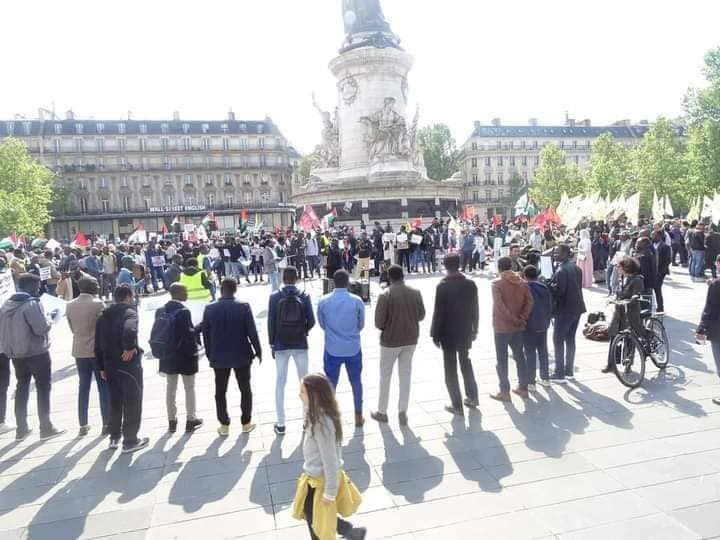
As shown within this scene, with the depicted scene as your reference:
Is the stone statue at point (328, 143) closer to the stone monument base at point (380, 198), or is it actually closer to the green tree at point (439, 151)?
the stone monument base at point (380, 198)

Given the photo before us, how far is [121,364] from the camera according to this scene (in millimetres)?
6074

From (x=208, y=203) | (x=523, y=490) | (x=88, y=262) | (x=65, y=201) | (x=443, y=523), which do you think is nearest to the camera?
(x=443, y=523)

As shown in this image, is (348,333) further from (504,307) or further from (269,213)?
(269,213)

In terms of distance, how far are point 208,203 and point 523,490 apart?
77873 millimetres

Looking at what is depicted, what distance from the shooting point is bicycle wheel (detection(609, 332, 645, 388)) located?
712 cm

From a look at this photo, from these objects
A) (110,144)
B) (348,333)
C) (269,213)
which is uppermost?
(110,144)

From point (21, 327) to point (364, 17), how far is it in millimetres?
34794

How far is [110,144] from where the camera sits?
76062 millimetres

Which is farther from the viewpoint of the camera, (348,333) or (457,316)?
(457,316)

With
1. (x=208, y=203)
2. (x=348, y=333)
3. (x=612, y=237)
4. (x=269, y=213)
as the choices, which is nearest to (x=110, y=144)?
(x=208, y=203)

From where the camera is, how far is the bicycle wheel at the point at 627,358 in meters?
7.12

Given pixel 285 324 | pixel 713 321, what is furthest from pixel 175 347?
pixel 713 321

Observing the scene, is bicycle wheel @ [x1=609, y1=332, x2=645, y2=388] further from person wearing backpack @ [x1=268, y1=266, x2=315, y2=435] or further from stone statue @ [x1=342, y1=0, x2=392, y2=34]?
stone statue @ [x1=342, y1=0, x2=392, y2=34]

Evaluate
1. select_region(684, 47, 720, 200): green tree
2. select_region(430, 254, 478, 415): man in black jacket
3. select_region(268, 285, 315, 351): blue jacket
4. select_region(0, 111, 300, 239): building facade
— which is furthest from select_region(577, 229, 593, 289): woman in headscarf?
select_region(0, 111, 300, 239): building facade
